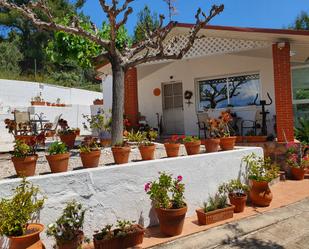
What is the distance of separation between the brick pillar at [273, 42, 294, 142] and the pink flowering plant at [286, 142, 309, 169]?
9.7 inches

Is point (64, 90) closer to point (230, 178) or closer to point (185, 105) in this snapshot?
point (185, 105)

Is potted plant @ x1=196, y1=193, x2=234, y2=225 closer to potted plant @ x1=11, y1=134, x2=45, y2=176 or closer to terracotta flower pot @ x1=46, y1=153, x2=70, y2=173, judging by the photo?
terracotta flower pot @ x1=46, y1=153, x2=70, y2=173

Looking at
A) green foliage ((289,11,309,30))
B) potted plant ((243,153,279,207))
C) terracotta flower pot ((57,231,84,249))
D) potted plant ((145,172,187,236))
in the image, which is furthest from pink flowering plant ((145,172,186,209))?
green foliage ((289,11,309,30))

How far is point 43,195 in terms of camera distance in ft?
13.5

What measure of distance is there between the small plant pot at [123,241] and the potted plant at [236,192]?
208 cm

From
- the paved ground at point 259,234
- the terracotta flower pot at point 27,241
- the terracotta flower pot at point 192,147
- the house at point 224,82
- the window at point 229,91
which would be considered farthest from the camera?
the window at point 229,91

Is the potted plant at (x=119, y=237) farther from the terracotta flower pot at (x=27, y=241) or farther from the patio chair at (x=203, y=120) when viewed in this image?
the patio chair at (x=203, y=120)

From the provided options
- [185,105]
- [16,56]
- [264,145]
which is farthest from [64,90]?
[264,145]

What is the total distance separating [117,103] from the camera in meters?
6.61

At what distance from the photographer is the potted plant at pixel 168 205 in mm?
4621

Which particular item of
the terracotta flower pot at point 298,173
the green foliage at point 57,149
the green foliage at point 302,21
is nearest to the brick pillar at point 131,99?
the terracotta flower pot at point 298,173

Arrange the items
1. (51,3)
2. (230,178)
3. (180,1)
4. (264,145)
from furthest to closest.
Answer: (51,3), (264,145), (180,1), (230,178)

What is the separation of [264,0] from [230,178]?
24.9 feet

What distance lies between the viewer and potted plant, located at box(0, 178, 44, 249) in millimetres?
3475
